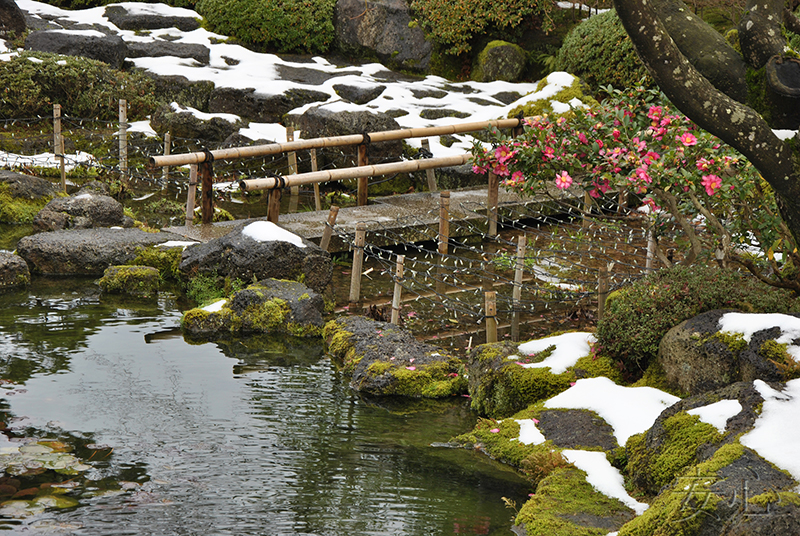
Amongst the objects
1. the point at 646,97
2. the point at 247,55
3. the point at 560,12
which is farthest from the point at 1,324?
the point at 560,12

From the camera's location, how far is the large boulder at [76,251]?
10.4 metres

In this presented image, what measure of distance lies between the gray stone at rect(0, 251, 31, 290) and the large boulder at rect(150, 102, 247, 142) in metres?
7.36

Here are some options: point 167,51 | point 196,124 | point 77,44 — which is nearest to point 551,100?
point 196,124

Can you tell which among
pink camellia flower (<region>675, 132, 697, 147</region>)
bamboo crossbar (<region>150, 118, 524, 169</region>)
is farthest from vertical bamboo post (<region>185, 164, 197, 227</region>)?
pink camellia flower (<region>675, 132, 697, 147</region>)

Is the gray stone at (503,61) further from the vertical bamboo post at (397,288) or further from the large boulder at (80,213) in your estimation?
the vertical bamboo post at (397,288)

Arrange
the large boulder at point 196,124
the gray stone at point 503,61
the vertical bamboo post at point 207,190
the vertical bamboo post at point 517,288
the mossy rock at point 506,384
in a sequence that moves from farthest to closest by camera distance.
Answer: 1. the gray stone at point 503,61
2. the large boulder at point 196,124
3. the vertical bamboo post at point 207,190
4. the vertical bamboo post at point 517,288
5. the mossy rock at point 506,384

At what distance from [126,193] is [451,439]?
10.1 metres

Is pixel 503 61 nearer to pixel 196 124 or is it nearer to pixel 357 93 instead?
pixel 357 93

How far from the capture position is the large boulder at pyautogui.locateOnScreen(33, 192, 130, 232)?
38.1 feet

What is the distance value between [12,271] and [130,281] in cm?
147

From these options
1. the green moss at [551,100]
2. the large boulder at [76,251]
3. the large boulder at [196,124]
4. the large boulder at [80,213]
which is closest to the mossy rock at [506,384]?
the large boulder at [76,251]

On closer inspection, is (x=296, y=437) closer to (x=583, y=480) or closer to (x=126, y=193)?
(x=583, y=480)

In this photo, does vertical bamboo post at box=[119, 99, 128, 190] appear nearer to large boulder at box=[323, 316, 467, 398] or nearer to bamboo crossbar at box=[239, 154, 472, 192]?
bamboo crossbar at box=[239, 154, 472, 192]

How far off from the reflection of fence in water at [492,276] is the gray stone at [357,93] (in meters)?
5.94
